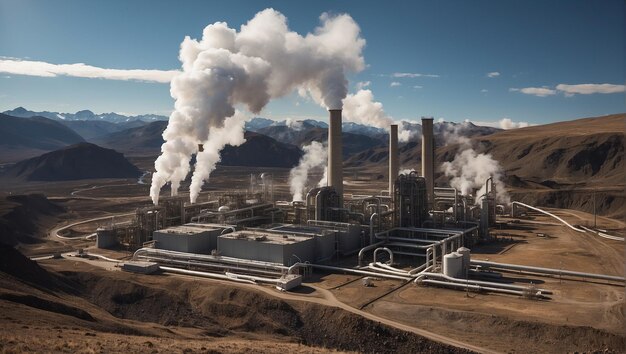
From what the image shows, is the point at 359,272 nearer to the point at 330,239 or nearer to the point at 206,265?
the point at 330,239

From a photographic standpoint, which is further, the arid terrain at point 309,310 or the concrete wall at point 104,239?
the concrete wall at point 104,239

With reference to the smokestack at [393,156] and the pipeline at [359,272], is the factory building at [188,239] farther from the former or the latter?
the smokestack at [393,156]

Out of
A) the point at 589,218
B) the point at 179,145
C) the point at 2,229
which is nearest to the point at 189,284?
the point at 179,145

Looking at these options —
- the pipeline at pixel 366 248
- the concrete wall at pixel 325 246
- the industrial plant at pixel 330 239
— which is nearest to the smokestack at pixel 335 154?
the industrial plant at pixel 330 239

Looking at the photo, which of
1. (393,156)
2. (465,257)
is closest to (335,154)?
(393,156)

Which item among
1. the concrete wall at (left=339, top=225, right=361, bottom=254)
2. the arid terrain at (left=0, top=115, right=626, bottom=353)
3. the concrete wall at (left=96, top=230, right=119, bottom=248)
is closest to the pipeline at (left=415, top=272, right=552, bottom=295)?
the arid terrain at (left=0, top=115, right=626, bottom=353)

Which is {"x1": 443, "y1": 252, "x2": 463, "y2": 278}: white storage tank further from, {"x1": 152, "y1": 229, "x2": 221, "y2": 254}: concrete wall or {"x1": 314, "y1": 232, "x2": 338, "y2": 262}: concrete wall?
Answer: {"x1": 152, "y1": 229, "x2": 221, "y2": 254}: concrete wall
